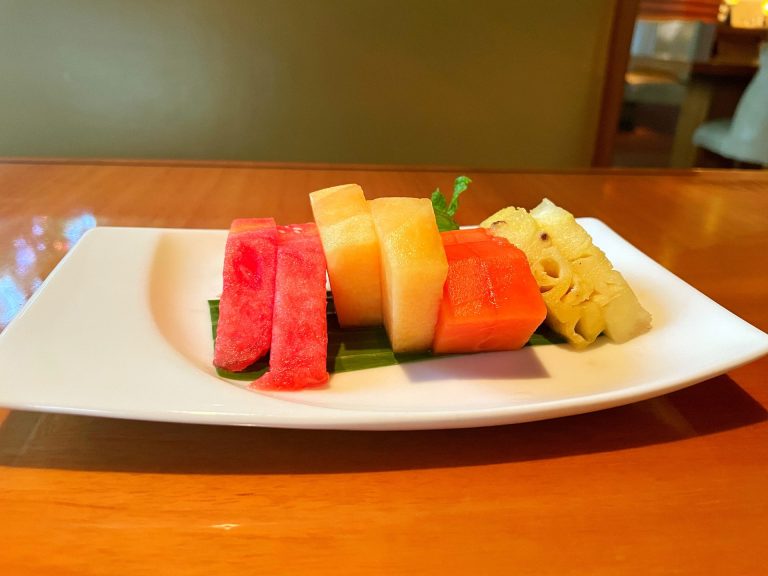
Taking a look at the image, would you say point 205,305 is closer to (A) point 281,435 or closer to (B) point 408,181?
(A) point 281,435

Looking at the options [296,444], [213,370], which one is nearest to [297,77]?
[213,370]

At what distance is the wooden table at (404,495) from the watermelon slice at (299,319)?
98 millimetres

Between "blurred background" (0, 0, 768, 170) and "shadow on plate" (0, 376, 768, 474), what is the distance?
262 centimetres

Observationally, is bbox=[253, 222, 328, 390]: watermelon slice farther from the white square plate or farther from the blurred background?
the blurred background

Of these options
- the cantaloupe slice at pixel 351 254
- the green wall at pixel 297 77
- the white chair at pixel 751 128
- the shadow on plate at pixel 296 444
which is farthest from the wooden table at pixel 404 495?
the white chair at pixel 751 128

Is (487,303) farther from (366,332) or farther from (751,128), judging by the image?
(751,128)

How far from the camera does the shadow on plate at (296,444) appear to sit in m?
0.79

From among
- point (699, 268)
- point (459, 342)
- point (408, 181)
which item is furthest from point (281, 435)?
point (408, 181)

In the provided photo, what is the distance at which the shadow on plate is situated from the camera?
2.60ft

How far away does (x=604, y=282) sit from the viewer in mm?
1109

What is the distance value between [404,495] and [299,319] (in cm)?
34

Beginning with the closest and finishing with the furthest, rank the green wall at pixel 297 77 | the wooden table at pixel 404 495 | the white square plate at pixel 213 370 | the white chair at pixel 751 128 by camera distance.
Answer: the wooden table at pixel 404 495, the white square plate at pixel 213 370, the green wall at pixel 297 77, the white chair at pixel 751 128

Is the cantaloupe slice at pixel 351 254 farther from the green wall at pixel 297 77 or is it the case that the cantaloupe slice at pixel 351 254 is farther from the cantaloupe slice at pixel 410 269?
the green wall at pixel 297 77

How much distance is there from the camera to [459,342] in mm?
999
